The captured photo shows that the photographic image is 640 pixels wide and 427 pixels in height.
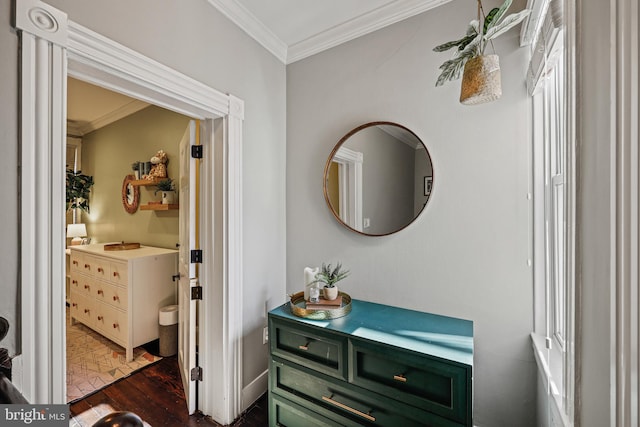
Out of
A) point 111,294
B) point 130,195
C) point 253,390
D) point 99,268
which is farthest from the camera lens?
point 130,195

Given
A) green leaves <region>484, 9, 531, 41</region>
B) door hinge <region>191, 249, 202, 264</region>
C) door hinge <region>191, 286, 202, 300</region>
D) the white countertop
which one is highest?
green leaves <region>484, 9, 531, 41</region>

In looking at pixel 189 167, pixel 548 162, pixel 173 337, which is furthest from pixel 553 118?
pixel 173 337

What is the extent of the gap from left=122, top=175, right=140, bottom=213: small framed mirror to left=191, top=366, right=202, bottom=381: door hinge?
243 centimetres

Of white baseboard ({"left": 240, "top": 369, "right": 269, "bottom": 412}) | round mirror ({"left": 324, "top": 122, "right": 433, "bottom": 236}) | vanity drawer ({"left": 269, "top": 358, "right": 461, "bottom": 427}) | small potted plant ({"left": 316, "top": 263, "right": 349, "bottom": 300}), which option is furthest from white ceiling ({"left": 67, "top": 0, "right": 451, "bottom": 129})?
white baseboard ({"left": 240, "top": 369, "right": 269, "bottom": 412})

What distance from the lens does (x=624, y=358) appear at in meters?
0.53

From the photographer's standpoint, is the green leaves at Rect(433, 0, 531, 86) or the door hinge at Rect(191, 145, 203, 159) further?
the door hinge at Rect(191, 145, 203, 159)

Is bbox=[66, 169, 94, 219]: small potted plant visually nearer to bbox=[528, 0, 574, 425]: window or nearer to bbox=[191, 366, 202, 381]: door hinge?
bbox=[191, 366, 202, 381]: door hinge

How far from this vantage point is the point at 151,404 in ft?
6.44

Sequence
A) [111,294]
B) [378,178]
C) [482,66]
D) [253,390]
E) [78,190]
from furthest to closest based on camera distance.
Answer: [78,190] → [111,294] → [253,390] → [378,178] → [482,66]

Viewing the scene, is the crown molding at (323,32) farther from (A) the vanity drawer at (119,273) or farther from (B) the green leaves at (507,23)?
(A) the vanity drawer at (119,273)

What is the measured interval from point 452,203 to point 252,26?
1.73 metres

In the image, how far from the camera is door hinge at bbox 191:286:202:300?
1.85m

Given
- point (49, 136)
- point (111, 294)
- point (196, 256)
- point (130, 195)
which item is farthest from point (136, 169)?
point (49, 136)

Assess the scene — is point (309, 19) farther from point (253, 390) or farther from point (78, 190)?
point (78, 190)
